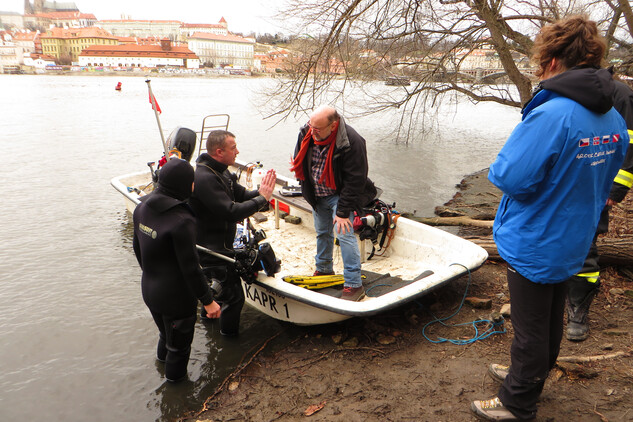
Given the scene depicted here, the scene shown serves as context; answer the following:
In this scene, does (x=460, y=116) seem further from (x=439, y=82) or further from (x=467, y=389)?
(x=467, y=389)

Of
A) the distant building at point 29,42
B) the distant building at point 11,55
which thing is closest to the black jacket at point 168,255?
the distant building at point 11,55

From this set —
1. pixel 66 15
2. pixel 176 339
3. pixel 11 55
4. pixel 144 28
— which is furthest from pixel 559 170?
pixel 66 15

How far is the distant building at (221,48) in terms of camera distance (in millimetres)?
123000

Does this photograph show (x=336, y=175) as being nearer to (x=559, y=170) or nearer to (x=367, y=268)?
(x=367, y=268)

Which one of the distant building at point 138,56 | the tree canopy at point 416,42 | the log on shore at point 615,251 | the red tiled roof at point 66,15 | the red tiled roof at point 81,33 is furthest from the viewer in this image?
the red tiled roof at point 66,15

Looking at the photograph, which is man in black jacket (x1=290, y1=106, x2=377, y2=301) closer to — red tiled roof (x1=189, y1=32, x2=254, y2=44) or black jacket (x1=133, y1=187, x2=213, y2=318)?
black jacket (x1=133, y1=187, x2=213, y2=318)

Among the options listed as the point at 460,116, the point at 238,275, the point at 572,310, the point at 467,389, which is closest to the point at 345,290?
the point at 238,275

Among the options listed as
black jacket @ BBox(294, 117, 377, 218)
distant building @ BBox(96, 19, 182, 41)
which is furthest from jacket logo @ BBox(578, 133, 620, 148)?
distant building @ BBox(96, 19, 182, 41)

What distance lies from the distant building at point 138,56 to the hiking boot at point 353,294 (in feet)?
382

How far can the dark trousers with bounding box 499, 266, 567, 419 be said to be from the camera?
87.2 inches

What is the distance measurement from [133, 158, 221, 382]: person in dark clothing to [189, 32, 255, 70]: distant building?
124m

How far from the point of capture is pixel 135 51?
110500mm

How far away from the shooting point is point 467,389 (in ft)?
9.86

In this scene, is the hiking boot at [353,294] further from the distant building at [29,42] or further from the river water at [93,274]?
the distant building at [29,42]
